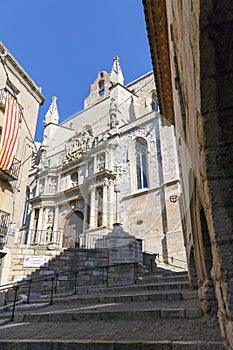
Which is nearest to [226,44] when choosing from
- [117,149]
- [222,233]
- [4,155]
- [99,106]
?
[222,233]

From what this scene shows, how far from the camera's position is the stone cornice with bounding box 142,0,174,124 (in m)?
5.28

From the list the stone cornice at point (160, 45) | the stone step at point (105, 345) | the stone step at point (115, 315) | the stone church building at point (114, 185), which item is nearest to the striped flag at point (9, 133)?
the stone church building at point (114, 185)

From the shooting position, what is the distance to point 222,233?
154cm

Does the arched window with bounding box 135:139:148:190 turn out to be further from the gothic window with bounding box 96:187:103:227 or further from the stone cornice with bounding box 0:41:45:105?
the stone cornice with bounding box 0:41:45:105

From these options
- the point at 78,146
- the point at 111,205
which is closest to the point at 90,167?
the point at 78,146

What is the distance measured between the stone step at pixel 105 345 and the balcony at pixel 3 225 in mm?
6981

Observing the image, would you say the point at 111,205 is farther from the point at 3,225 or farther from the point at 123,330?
the point at 123,330

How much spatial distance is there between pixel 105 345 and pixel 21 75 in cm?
1329

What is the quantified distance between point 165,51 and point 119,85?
61.6 feet

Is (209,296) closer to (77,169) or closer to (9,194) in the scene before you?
(9,194)

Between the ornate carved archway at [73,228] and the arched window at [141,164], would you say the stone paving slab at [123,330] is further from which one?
the ornate carved archway at [73,228]

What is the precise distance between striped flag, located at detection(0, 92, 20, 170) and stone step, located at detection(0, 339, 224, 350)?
7901 millimetres

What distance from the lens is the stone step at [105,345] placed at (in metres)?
2.34

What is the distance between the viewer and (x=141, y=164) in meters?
18.7
